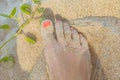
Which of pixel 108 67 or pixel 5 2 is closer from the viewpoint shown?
pixel 108 67

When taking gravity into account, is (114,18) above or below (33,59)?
above

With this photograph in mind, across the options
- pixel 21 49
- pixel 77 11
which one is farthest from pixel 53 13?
pixel 21 49

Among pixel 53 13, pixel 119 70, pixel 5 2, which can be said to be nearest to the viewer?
pixel 119 70

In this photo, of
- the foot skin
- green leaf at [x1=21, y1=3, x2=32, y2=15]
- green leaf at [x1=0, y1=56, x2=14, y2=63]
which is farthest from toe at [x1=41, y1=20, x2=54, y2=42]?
green leaf at [x1=0, y1=56, x2=14, y2=63]

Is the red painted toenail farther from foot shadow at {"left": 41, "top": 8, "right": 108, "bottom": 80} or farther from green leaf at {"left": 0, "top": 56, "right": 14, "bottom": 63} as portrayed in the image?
green leaf at {"left": 0, "top": 56, "right": 14, "bottom": 63}

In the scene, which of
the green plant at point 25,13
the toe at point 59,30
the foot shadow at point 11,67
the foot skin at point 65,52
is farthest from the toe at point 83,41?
the foot shadow at point 11,67

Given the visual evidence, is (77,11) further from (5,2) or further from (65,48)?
(5,2)

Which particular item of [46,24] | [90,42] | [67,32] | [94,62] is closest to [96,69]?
[94,62]

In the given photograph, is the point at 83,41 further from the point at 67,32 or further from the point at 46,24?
the point at 46,24
